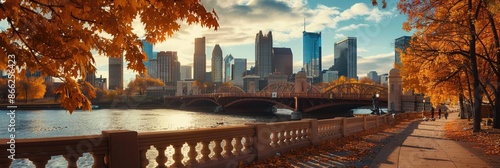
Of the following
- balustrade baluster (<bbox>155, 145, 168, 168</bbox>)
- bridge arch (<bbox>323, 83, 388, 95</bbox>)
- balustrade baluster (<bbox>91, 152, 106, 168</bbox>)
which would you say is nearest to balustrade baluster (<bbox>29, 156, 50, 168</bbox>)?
balustrade baluster (<bbox>91, 152, 106, 168</bbox>)

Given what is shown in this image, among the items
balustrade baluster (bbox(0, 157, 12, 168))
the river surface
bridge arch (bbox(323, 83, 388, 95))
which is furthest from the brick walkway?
bridge arch (bbox(323, 83, 388, 95))

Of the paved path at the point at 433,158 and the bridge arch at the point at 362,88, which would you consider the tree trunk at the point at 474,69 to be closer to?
the paved path at the point at 433,158

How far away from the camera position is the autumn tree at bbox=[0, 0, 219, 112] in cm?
566

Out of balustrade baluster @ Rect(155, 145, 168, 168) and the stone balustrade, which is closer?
the stone balustrade

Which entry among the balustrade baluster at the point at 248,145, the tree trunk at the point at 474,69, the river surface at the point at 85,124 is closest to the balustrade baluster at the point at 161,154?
the balustrade baluster at the point at 248,145

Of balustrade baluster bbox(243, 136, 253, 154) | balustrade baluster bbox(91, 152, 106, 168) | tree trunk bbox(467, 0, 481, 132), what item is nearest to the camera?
balustrade baluster bbox(91, 152, 106, 168)

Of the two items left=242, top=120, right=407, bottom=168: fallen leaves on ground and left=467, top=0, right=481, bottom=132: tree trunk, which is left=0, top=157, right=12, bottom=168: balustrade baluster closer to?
left=242, top=120, right=407, bottom=168: fallen leaves on ground

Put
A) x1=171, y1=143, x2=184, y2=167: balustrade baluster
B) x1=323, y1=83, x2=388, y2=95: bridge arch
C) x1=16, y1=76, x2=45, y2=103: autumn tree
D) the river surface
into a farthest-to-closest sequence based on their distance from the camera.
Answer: x1=16, y1=76, x2=45, y2=103: autumn tree → x1=323, y1=83, x2=388, y2=95: bridge arch → the river surface → x1=171, y1=143, x2=184, y2=167: balustrade baluster

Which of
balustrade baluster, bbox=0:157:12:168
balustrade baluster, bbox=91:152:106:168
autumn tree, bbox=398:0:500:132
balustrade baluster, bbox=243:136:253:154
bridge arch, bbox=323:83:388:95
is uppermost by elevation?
autumn tree, bbox=398:0:500:132

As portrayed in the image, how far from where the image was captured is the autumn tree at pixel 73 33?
223 inches

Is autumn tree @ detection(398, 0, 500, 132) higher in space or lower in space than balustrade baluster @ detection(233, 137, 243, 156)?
higher

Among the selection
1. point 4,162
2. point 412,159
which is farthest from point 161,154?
point 412,159

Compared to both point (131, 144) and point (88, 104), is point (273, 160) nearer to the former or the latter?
point (131, 144)

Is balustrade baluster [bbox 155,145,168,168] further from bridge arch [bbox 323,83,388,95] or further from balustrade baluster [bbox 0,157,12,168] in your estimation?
bridge arch [bbox 323,83,388,95]
